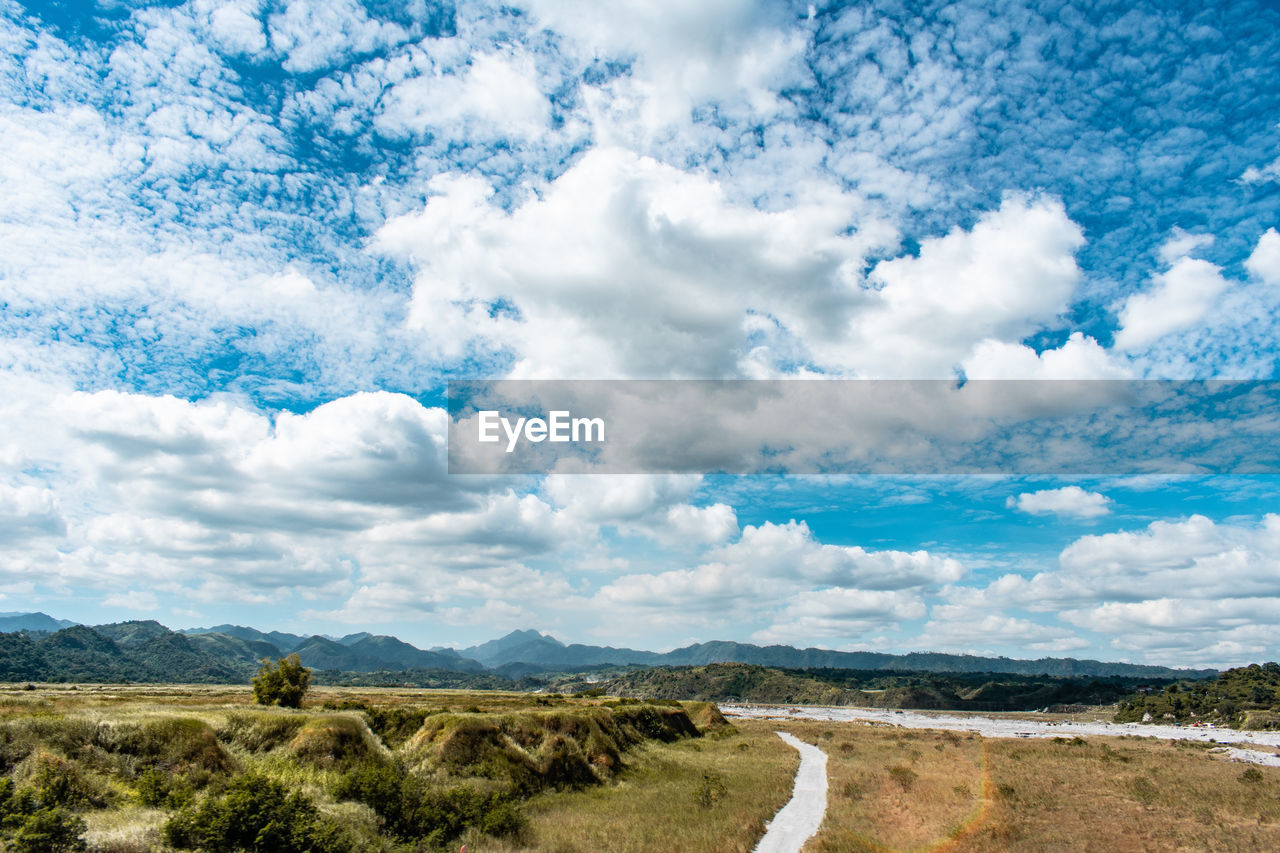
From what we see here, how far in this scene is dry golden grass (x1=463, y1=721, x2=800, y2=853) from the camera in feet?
79.8

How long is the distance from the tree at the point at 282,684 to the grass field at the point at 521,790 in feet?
12.8

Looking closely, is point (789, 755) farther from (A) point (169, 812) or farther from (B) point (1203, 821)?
(A) point (169, 812)

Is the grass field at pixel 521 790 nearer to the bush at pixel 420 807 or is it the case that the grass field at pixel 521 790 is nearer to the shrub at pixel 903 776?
the bush at pixel 420 807

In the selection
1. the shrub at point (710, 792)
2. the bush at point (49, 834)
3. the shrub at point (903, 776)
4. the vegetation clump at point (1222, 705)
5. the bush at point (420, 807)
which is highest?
the bush at point (49, 834)

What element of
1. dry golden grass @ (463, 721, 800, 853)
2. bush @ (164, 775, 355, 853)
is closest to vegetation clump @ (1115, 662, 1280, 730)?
dry golden grass @ (463, 721, 800, 853)

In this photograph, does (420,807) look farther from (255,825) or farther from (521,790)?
(521,790)

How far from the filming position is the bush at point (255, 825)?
1634cm

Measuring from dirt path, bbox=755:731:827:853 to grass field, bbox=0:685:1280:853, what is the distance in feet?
2.29

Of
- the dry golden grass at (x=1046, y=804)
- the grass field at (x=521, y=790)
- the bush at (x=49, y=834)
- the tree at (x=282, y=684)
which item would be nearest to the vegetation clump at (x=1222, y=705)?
the dry golden grass at (x=1046, y=804)

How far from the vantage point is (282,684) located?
4597cm

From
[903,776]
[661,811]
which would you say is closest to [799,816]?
[661,811]

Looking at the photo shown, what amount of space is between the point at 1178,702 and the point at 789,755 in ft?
542

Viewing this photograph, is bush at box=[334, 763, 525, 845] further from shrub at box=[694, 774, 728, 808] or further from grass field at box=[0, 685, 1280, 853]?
shrub at box=[694, 774, 728, 808]

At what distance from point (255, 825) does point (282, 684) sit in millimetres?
33192
